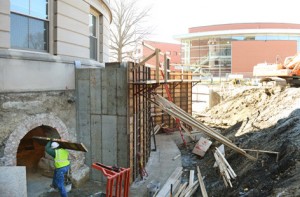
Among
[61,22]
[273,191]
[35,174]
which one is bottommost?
[35,174]

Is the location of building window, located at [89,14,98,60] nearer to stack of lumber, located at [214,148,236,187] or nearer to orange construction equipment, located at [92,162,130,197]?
orange construction equipment, located at [92,162,130,197]

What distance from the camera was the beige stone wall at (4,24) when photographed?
6.96m

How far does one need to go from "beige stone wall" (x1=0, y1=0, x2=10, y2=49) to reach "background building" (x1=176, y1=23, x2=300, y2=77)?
121ft

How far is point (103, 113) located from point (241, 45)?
1523 inches

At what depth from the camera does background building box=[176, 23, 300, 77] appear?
142 feet

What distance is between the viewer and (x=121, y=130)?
9.09 m

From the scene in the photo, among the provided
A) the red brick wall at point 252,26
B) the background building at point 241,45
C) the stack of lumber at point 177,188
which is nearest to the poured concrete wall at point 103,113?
the stack of lumber at point 177,188

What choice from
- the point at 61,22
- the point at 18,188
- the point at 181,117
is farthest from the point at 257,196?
the point at 61,22

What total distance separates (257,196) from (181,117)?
330 cm

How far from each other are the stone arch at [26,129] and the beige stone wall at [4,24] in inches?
79.5

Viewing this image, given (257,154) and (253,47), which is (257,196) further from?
(253,47)

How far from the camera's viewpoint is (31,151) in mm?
10711

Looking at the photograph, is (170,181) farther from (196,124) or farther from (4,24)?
(4,24)

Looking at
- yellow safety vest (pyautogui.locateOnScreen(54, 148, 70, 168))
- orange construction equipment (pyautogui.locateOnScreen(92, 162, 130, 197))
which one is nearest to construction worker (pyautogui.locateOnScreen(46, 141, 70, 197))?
yellow safety vest (pyautogui.locateOnScreen(54, 148, 70, 168))
